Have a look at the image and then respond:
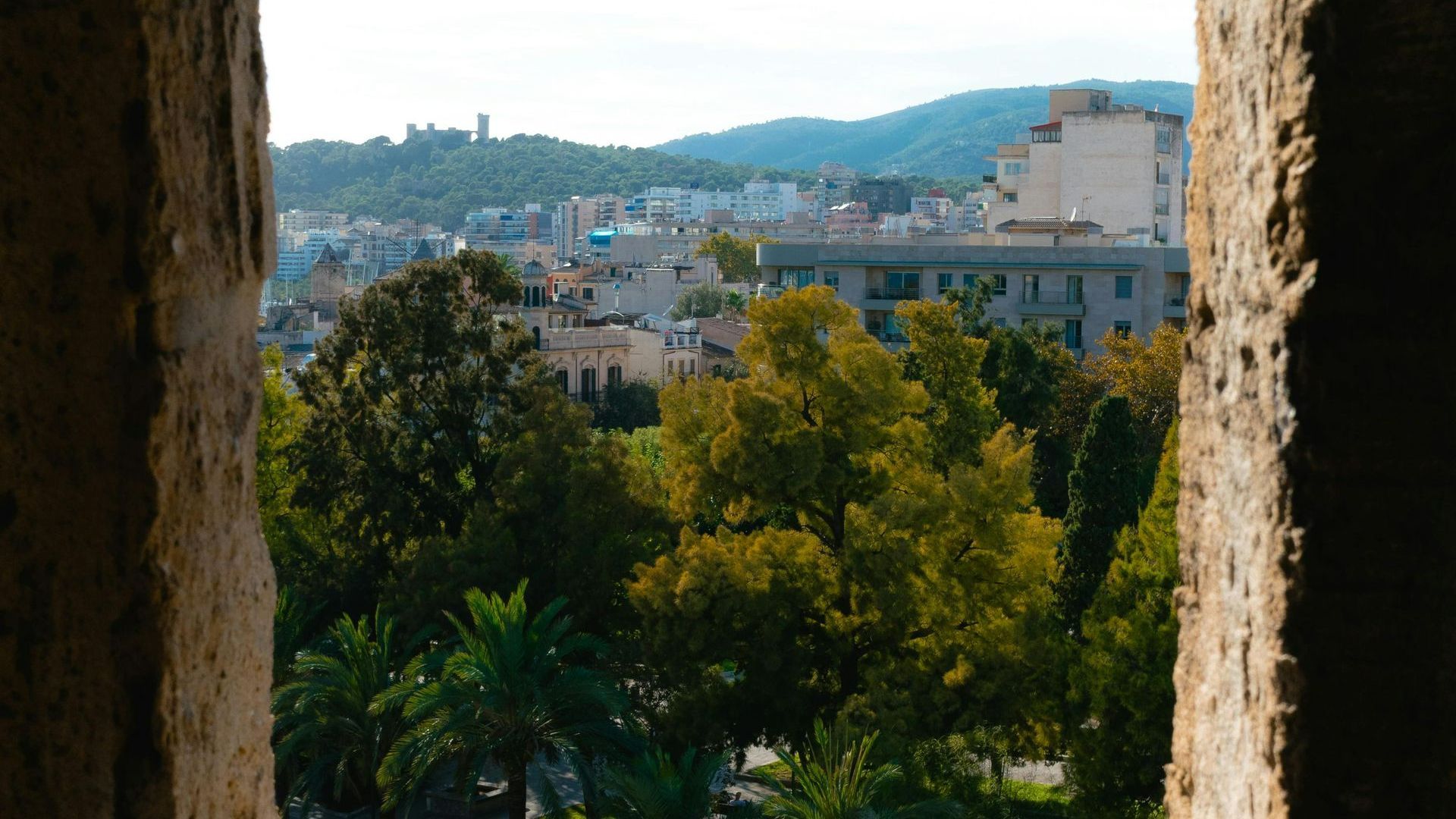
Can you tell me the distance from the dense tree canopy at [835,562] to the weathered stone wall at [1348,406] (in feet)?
53.0

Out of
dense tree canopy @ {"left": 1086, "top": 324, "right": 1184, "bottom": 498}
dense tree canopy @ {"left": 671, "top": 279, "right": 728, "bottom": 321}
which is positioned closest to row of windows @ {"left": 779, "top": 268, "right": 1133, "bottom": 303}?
dense tree canopy @ {"left": 1086, "top": 324, "right": 1184, "bottom": 498}

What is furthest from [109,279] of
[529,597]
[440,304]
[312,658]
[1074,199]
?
[1074,199]

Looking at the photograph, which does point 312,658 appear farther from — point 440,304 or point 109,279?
point 109,279

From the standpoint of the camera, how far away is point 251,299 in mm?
3879

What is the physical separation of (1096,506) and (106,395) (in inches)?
828

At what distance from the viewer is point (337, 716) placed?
19953mm

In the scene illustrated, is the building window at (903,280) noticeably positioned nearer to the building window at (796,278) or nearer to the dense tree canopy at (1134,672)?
the building window at (796,278)

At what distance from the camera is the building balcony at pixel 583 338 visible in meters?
54.0

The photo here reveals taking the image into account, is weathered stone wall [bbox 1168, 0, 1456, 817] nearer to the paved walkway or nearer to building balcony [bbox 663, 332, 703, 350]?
the paved walkway

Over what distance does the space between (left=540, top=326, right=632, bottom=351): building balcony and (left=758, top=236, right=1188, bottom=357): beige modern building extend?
8.66 m

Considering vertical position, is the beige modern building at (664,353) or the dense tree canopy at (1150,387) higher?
the dense tree canopy at (1150,387)

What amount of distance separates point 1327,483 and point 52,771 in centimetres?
269

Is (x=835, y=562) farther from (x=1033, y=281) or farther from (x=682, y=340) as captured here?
(x=682, y=340)

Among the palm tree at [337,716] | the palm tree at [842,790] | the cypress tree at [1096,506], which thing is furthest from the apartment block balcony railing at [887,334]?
the palm tree at [842,790]
